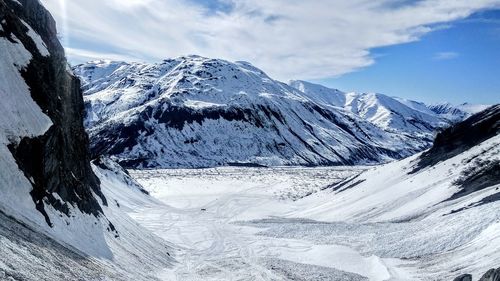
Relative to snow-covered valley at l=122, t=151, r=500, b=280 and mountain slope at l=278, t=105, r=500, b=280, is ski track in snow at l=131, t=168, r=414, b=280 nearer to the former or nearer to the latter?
snow-covered valley at l=122, t=151, r=500, b=280

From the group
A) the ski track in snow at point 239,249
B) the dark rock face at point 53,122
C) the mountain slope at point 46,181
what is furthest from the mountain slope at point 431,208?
the dark rock face at point 53,122

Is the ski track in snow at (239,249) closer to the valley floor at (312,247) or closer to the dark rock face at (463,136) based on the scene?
the valley floor at (312,247)

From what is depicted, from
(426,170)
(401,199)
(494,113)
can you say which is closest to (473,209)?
(401,199)

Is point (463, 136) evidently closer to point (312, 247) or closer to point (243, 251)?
point (312, 247)

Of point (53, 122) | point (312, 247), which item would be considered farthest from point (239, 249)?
point (53, 122)

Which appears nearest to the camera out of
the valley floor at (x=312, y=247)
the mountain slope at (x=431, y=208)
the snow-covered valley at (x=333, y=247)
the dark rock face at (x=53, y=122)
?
the dark rock face at (x=53, y=122)

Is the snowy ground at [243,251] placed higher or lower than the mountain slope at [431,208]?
lower

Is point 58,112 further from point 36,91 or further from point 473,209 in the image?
point 473,209
